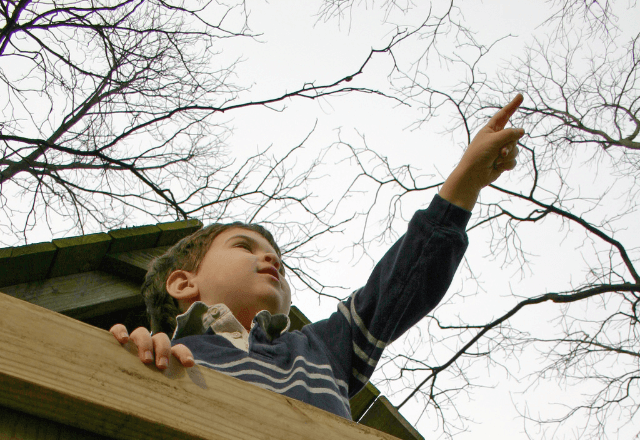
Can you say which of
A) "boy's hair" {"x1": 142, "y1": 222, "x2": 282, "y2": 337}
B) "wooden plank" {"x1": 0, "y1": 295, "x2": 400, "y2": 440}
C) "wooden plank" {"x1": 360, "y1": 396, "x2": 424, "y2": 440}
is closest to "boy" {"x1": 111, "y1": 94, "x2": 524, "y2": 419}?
"boy's hair" {"x1": 142, "y1": 222, "x2": 282, "y2": 337}

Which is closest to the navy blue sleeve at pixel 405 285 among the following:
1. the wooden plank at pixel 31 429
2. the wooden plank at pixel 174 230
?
the wooden plank at pixel 31 429

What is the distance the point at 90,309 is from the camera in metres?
2.62

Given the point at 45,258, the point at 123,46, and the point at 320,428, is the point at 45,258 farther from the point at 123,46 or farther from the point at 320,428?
the point at 123,46

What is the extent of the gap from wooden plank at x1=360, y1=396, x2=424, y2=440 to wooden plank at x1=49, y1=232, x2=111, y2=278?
1451 millimetres

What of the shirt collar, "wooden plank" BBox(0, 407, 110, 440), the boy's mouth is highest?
the boy's mouth

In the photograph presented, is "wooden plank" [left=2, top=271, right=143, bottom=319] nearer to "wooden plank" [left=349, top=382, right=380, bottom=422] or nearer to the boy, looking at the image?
the boy

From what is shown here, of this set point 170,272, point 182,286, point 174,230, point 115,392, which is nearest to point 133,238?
point 174,230

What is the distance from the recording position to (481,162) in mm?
1790

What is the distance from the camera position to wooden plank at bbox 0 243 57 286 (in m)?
2.34

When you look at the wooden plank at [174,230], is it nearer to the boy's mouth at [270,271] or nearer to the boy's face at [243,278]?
the boy's face at [243,278]

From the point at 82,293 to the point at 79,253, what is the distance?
173 mm

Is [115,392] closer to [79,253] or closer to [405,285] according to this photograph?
[405,285]

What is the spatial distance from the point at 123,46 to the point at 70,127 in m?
0.76

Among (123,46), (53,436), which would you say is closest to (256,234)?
(53,436)
